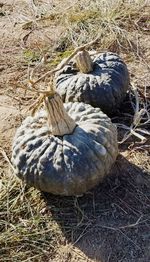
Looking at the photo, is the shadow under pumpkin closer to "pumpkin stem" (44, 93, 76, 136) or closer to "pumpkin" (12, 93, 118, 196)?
"pumpkin" (12, 93, 118, 196)

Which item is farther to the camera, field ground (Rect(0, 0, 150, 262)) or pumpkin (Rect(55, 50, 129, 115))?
pumpkin (Rect(55, 50, 129, 115))

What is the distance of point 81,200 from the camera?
358 cm

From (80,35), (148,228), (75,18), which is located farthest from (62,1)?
(148,228)

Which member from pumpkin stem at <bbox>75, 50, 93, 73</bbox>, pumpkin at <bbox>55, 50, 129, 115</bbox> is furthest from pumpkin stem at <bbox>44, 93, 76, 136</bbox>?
pumpkin stem at <bbox>75, 50, 93, 73</bbox>

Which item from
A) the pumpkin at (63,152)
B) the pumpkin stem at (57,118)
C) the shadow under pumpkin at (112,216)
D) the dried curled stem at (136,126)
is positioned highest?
the pumpkin stem at (57,118)

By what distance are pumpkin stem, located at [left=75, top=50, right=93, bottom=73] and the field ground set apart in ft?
1.59

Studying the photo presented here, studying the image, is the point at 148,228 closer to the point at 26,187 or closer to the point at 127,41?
the point at 26,187

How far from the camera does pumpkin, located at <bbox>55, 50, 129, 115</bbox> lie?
406 cm

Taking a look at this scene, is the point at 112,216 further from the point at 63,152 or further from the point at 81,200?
the point at 63,152

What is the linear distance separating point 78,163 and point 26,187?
58cm

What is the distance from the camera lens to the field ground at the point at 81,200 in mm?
3295

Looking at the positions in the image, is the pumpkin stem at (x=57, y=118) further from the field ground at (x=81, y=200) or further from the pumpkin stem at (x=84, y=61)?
the pumpkin stem at (x=84, y=61)

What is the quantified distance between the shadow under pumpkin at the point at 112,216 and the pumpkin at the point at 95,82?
0.56m

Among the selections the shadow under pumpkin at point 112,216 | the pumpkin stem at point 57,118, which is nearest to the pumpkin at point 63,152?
the pumpkin stem at point 57,118
